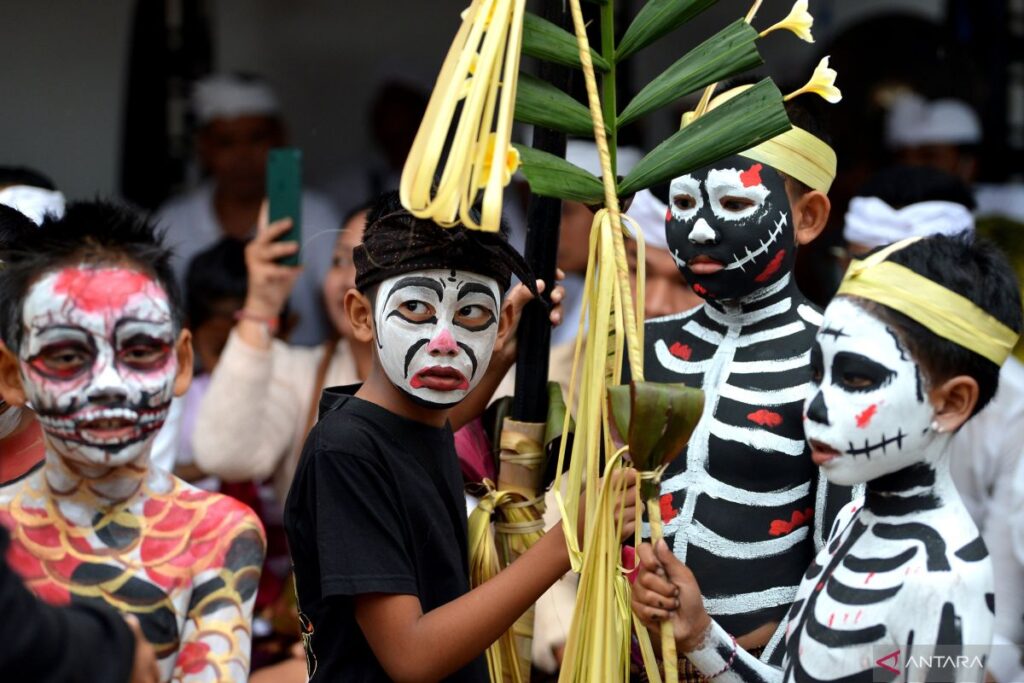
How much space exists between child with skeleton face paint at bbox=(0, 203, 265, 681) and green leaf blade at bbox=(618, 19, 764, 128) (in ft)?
2.81

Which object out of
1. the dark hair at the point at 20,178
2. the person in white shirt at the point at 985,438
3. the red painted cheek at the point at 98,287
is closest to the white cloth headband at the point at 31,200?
the dark hair at the point at 20,178

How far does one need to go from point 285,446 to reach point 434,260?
1.67 m

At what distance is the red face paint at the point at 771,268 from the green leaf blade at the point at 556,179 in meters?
0.44

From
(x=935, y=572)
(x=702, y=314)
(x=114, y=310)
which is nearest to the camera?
(x=935, y=572)

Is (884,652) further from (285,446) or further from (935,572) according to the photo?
(285,446)

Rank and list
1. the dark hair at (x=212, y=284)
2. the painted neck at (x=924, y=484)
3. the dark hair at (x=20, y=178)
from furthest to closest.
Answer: the dark hair at (x=212, y=284), the dark hair at (x=20, y=178), the painted neck at (x=924, y=484)

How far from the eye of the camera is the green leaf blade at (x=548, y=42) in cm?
239

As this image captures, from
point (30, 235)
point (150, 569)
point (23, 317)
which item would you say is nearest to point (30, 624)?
point (150, 569)

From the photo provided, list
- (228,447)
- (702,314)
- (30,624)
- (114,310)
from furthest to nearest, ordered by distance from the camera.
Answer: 1. (228,447)
2. (702,314)
3. (114,310)
4. (30,624)

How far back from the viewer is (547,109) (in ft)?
7.92

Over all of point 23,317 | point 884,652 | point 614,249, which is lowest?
point 884,652

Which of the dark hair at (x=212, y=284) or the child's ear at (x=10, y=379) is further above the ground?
the dark hair at (x=212, y=284)

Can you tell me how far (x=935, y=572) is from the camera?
209 centimetres

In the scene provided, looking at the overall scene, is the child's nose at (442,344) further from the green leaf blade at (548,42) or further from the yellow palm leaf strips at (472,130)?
the green leaf blade at (548,42)
